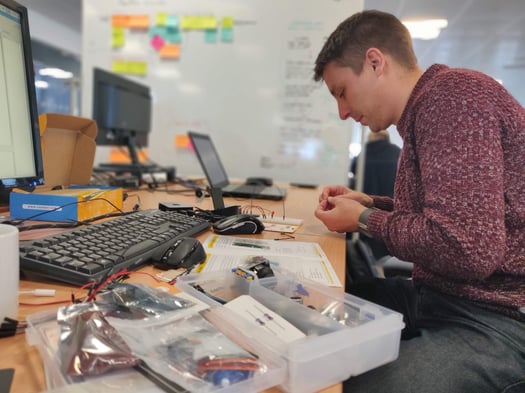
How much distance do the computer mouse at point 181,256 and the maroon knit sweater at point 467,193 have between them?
36 centimetres

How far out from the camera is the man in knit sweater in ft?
2.01

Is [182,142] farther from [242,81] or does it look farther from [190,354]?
[190,354]

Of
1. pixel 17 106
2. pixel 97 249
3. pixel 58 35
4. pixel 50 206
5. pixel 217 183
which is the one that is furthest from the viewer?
pixel 58 35

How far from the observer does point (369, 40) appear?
0.94 metres

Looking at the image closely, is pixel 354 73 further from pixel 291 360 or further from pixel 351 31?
pixel 291 360

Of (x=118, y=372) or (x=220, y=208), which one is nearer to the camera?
(x=118, y=372)

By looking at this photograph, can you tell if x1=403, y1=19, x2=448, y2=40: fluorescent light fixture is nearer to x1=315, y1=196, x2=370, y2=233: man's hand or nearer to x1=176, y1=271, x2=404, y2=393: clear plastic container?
x1=315, y1=196, x2=370, y2=233: man's hand

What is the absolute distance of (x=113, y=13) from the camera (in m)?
2.86

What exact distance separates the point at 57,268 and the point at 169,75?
2.57 m

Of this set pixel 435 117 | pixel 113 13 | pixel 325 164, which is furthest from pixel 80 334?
pixel 113 13

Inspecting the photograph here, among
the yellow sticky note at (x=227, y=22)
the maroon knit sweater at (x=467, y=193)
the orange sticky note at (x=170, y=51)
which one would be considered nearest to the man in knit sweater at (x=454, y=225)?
the maroon knit sweater at (x=467, y=193)

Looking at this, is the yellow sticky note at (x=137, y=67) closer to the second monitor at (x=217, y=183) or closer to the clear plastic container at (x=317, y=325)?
the second monitor at (x=217, y=183)

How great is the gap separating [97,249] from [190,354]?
0.31 meters

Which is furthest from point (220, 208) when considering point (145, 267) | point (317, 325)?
point (317, 325)
